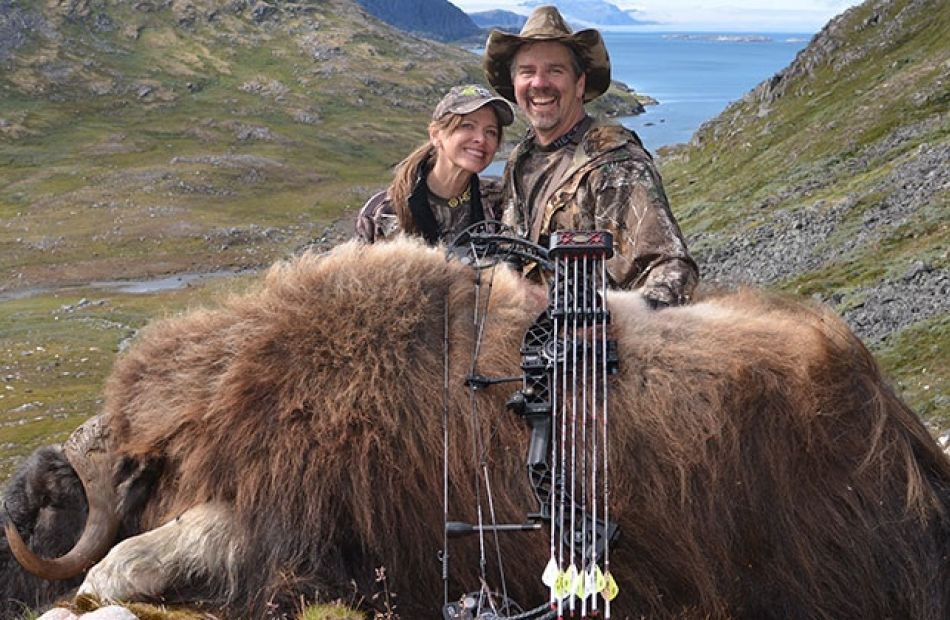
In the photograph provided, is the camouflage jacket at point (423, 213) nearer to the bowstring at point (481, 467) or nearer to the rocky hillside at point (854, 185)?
the bowstring at point (481, 467)

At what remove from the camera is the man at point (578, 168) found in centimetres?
451

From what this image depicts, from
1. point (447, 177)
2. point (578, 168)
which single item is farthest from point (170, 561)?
point (578, 168)

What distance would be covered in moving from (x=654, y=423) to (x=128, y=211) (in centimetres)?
5554

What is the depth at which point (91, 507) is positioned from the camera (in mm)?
3820

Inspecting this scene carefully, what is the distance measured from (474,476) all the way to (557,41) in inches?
86.9

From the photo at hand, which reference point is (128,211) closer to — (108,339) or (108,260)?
(108,260)

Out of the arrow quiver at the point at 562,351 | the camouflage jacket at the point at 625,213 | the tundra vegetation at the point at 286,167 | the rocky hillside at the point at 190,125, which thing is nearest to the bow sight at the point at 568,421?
the arrow quiver at the point at 562,351

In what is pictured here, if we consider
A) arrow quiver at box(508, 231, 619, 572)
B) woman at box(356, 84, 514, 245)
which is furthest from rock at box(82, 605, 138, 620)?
woman at box(356, 84, 514, 245)

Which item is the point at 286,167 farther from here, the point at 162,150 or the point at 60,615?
the point at 60,615

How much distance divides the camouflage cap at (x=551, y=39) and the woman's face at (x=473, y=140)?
0.87 feet

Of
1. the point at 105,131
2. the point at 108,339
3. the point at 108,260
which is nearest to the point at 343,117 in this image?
the point at 105,131

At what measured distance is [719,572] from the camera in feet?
12.5

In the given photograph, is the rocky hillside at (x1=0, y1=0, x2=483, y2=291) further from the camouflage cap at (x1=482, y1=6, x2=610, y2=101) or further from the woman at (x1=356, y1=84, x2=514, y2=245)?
the camouflage cap at (x1=482, y1=6, x2=610, y2=101)

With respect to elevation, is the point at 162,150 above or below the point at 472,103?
above
